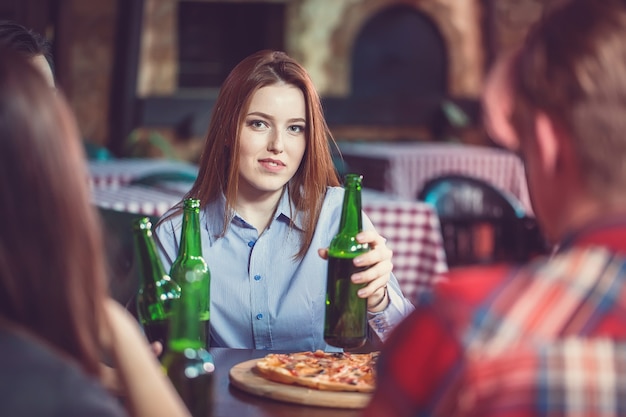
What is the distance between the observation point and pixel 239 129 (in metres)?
2.04

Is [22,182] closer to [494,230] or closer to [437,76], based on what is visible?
[494,230]

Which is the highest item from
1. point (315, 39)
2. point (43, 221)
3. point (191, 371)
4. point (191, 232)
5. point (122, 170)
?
point (315, 39)

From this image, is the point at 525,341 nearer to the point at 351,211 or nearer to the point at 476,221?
the point at 351,211

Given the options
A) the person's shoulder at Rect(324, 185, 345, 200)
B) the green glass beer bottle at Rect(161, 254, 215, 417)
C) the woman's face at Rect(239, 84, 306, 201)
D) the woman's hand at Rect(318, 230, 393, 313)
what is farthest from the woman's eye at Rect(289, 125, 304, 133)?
the green glass beer bottle at Rect(161, 254, 215, 417)

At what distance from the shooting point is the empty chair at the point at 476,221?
180 inches

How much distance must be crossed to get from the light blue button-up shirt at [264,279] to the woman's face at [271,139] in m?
0.09

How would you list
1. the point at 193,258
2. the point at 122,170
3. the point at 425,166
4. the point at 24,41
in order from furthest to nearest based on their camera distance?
the point at 425,166 → the point at 122,170 → the point at 24,41 → the point at 193,258

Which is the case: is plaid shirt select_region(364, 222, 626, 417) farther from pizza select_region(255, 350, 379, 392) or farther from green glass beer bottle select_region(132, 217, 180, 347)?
green glass beer bottle select_region(132, 217, 180, 347)

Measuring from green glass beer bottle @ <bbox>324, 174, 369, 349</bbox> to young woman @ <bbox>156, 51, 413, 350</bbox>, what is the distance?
300mm

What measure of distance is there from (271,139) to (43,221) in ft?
3.75

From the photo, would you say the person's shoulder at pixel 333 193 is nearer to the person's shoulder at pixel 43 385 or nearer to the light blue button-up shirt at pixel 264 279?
the light blue button-up shirt at pixel 264 279

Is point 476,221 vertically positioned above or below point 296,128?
below

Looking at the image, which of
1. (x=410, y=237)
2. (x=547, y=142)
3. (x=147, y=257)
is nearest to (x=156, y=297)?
(x=147, y=257)

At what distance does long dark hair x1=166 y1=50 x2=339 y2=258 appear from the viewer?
81.2 inches
